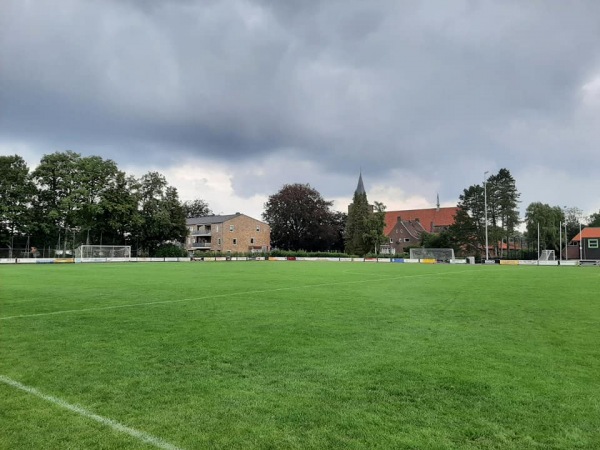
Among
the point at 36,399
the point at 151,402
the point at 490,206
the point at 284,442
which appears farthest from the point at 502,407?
the point at 490,206

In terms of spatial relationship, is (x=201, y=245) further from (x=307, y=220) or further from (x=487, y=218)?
(x=487, y=218)

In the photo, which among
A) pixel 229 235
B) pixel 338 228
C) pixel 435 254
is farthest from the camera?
pixel 338 228

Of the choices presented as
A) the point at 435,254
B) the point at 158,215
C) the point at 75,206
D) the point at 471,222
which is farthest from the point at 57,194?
the point at 471,222

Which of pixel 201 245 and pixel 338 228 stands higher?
pixel 338 228

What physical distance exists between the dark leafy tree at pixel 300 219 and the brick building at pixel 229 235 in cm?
307

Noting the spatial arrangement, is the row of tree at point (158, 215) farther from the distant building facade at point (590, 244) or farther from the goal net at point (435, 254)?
the goal net at point (435, 254)

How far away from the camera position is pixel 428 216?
11488 cm

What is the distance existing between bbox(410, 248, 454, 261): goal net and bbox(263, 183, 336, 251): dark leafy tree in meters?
28.4

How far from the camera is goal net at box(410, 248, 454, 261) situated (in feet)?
216

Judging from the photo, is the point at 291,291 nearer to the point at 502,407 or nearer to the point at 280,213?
the point at 502,407

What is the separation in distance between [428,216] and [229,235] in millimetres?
55494

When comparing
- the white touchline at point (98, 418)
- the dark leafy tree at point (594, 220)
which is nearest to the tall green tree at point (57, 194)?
the white touchline at point (98, 418)

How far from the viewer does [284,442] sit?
152 inches

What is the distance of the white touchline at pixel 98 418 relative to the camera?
12.7 feet
